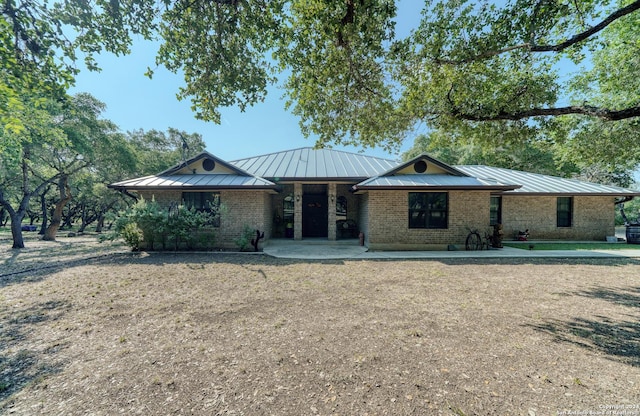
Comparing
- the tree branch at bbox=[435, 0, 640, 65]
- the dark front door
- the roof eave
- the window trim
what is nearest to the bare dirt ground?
the roof eave

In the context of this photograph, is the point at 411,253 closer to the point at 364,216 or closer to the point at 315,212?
the point at 364,216

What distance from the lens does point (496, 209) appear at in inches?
552

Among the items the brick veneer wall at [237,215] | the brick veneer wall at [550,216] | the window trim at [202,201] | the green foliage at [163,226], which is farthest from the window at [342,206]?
the brick veneer wall at [550,216]

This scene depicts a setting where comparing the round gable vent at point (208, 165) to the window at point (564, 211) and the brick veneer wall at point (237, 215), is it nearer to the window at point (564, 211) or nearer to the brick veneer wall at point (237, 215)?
the brick veneer wall at point (237, 215)

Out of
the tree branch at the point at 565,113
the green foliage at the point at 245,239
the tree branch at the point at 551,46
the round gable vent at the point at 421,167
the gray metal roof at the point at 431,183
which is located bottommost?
the green foliage at the point at 245,239

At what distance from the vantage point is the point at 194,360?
10.2ft

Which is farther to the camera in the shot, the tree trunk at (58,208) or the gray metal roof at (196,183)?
the tree trunk at (58,208)

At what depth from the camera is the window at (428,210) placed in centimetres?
1133

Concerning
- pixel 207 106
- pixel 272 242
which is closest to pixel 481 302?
pixel 207 106

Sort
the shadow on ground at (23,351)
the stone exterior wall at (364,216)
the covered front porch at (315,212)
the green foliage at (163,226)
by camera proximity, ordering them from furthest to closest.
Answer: the covered front porch at (315,212) → the stone exterior wall at (364,216) → the green foliage at (163,226) → the shadow on ground at (23,351)

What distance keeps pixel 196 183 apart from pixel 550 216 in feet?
62.6

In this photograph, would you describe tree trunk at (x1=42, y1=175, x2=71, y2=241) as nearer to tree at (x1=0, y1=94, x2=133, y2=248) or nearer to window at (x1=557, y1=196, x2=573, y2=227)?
tree at (x1=0, y1=94, x2=133, y2=248)

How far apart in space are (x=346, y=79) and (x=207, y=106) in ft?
12.9

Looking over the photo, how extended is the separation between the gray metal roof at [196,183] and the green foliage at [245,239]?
1.97 meters
